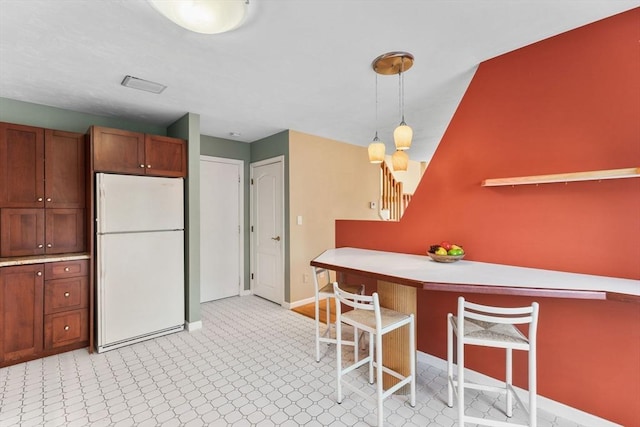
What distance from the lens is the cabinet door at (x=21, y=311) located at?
2.53 m

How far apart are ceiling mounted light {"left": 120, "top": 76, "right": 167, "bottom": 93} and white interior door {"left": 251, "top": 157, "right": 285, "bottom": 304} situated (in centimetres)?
177

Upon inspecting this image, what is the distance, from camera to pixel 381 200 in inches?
223

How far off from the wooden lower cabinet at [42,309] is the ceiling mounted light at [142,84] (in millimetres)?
1798

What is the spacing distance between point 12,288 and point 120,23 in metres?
2.51

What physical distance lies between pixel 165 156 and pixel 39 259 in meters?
1.50

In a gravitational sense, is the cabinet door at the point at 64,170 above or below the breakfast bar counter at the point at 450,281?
above

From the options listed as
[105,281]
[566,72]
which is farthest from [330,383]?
[566,72]

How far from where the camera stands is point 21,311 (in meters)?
2.61

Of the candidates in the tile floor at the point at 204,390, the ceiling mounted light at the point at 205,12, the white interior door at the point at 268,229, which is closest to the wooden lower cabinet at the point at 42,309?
the tile floor at the point at 204,390

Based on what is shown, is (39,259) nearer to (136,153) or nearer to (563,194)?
(136,153)

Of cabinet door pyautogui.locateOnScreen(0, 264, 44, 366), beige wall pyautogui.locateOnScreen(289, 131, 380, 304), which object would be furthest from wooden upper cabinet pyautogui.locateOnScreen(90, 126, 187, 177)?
beige wall pyautogui.locateOnScreen(289, 131, 380, 304)

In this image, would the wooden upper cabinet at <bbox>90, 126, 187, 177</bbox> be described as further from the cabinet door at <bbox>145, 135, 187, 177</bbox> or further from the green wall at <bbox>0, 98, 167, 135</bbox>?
the green wall at <bbox>0, 98, 167, 135</bbox>

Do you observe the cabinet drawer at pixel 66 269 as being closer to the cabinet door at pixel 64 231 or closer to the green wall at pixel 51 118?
the cabinet door at pixel 64 231

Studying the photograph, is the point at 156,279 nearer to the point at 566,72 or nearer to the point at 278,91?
the point at 278,91
